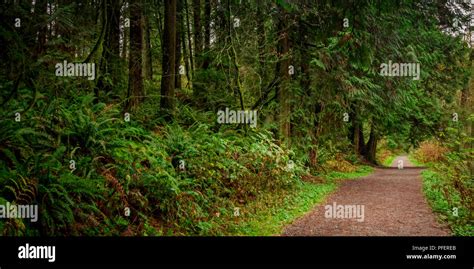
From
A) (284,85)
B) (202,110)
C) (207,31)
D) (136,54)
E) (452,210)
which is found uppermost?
(207,31)

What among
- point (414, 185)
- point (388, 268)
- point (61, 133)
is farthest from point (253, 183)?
point (414, 185)

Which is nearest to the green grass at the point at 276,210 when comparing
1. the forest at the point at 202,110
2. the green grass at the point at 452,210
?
the forest at the point at 202,110

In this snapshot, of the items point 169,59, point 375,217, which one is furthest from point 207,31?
point 375,217

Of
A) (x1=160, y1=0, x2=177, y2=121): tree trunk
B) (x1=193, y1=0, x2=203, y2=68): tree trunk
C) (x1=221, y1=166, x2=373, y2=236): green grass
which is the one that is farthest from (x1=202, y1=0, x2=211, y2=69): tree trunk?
(x1=221, y1=166, x2=373, y2=236): green grass

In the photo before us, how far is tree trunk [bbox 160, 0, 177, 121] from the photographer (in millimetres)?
9547

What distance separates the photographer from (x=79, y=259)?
4246 mm

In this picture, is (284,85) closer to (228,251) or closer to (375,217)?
(375,217)

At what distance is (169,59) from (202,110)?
3.46 meters

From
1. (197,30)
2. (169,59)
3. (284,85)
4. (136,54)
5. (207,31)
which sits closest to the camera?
(169,59)

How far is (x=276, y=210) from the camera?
8992 millimetres

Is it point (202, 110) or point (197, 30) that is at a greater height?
point (197, 30)

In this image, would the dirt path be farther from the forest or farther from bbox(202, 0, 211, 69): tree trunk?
bbox(202, 0, 211, 69): tree trunk

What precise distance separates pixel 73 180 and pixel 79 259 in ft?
5.13

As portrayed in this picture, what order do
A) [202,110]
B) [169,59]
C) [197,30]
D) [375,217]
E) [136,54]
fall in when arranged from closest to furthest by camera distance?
→ 1. [375,217]
2. [169,59]
3. [136,54]
4. [202,110]
5. [197,30]
